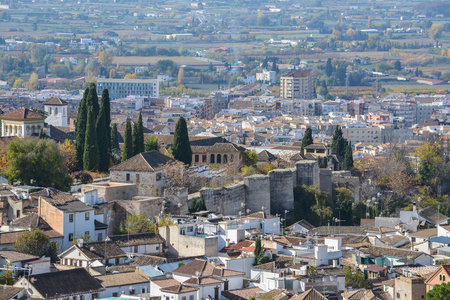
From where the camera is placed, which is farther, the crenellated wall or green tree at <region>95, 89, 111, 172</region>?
green tree at <region>95, 89, 111, 172</region>

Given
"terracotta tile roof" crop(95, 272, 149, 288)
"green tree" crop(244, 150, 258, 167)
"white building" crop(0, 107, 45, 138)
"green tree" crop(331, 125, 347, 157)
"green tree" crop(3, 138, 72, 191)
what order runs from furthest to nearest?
"green tree" crop(331, 125, 347, 157)
"green tree" crop(244, 150, 258, 167)
"white building" crop(0, 107, 45, 138)
"green tree" crop(3, 138, 72, 191)
"terracotta tile roof" crop(95, 272, 149, 288)

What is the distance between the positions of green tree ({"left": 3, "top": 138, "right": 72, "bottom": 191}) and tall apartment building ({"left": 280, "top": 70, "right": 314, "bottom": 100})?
100 meters

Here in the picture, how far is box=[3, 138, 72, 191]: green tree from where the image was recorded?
35969 millimetres

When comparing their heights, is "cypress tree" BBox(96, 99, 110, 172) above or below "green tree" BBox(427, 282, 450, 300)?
above

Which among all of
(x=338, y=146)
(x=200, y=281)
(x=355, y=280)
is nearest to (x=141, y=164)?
(x=355, y=280)

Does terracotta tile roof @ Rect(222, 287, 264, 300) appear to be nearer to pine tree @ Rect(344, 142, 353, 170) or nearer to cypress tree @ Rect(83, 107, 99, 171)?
cypress tree @ Rect(83, 107, 99, 171)

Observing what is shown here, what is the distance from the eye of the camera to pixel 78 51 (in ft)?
566

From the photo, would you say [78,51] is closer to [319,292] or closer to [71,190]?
[71,190]

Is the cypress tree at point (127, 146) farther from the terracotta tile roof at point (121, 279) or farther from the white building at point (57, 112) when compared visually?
the white building at point (57, 112)

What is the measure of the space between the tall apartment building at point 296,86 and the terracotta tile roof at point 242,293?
108686 mm

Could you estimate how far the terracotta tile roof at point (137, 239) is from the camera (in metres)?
31.0

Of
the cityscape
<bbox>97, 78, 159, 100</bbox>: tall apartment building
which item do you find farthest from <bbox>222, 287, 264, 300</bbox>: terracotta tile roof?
<bbox>97, 78, 159, 100</bbox>: tall apartment building

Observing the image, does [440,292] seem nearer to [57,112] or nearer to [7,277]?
[7,277]

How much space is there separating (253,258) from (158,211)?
517cm
